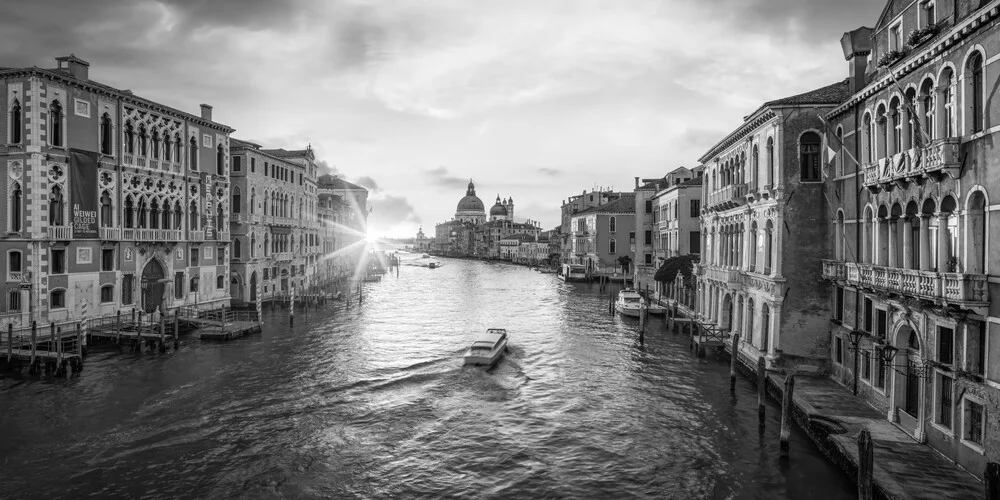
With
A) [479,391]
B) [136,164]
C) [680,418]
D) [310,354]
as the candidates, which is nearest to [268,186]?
[136,164]

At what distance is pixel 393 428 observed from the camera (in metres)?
19.1

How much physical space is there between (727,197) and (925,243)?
1409 centimetres

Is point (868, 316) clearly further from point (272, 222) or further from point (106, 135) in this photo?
point (272, 222)

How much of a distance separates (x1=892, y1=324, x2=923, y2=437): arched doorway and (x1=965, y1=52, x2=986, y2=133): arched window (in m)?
5.55

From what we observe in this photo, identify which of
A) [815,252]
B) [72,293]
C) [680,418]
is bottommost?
[680,418]

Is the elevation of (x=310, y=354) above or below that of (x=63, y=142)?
below

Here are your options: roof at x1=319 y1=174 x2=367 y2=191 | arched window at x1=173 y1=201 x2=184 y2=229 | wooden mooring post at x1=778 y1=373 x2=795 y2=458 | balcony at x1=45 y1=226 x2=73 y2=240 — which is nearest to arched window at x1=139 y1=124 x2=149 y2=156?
arched window at x1=173 y1=201 x2=184 y2=229

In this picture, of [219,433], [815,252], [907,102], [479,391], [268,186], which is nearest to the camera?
[907,102]

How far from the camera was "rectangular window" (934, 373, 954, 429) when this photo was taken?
14.0 meters

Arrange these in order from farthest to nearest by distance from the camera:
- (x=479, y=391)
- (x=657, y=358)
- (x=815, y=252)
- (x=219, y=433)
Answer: (x=657, y=358) → (x=479, y=391) → (x=815, y=252) → (x=219, y=433)

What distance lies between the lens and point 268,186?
47.6 meters

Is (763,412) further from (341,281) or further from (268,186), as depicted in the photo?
(341,281)

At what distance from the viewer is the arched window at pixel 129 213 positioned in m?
32.0

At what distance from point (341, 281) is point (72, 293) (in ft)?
146
